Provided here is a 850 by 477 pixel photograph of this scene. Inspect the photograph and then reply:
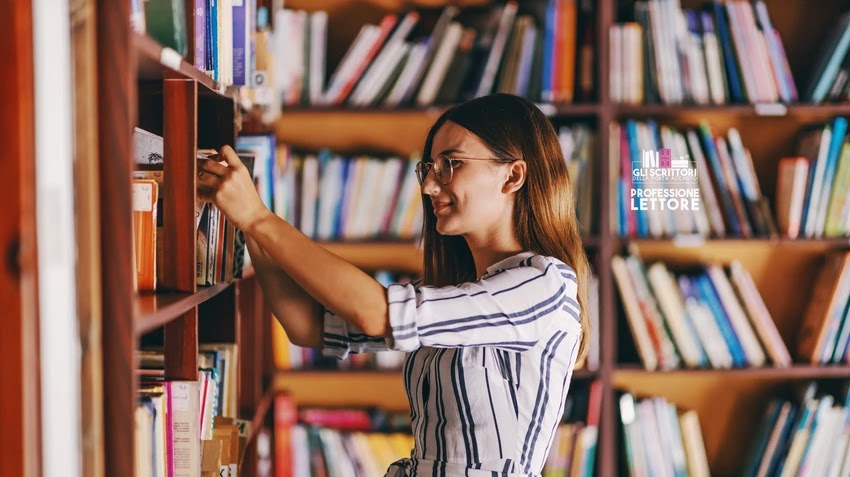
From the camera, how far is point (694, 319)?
7.39ft

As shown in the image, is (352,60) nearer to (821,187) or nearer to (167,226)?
(167,226)

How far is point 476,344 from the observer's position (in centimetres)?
107

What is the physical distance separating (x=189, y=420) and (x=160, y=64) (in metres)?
0.52

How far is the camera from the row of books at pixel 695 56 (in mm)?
2186

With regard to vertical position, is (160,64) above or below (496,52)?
below

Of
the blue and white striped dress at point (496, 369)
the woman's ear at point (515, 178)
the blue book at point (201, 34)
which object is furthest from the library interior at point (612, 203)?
the blue and white striped dress at point (496, 369)

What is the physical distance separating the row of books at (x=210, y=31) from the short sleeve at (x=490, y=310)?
0.50 metres

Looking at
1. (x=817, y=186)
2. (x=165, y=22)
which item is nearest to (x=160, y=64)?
(x=165, y=22)

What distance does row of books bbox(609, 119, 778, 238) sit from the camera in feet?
7.16

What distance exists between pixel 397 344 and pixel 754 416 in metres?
1.90

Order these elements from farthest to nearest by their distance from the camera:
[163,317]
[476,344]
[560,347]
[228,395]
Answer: [228,395]
[560,347]
[476,344]
[163,317]

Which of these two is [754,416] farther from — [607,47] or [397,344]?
[397,344]

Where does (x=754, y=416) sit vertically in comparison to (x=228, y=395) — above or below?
below

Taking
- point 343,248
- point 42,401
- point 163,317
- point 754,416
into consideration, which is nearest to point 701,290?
point 754,416
